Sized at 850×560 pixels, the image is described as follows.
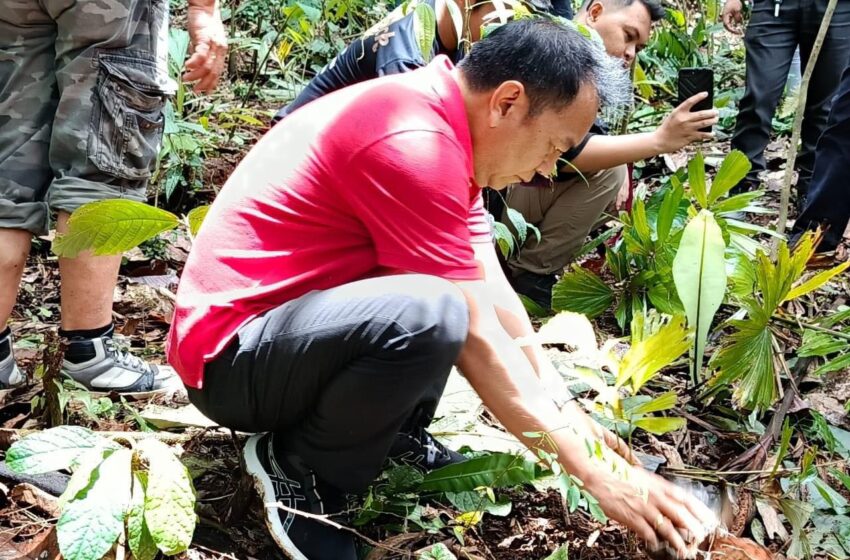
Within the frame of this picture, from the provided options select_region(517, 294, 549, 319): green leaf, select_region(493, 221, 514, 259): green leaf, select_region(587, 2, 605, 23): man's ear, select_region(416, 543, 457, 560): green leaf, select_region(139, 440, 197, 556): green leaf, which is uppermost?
select_region(587, 2, 605, 23): man's ear

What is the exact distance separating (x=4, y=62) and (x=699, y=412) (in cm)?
199

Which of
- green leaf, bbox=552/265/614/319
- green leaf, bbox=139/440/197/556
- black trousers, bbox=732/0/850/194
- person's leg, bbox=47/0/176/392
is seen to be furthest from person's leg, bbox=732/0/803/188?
green leaf, bbox=139/440/197/556

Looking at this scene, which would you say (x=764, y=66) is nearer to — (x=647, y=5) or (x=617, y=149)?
(x=647, y=5)

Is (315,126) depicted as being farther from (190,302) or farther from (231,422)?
(231,422)

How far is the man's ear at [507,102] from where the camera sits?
1.68 m

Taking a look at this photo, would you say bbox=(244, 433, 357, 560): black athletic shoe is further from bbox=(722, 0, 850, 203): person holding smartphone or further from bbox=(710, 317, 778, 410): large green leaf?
bbox=(722, 0, 850, 203): person holding smartphone

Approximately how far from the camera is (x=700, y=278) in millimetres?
1857

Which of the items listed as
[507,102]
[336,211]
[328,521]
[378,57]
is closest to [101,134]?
[336,211]

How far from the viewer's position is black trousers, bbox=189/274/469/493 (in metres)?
1.53

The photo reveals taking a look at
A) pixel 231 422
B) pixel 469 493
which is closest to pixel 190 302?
pixel 231 422

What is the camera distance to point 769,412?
2.38m

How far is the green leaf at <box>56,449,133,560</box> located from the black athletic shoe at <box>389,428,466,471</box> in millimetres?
703

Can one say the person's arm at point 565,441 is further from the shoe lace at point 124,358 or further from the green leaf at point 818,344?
the shoe lace at point 124,358

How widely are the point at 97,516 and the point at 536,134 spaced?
41.2 inches
